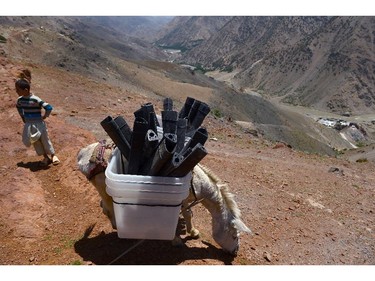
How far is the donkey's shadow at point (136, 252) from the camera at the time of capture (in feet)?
15.7

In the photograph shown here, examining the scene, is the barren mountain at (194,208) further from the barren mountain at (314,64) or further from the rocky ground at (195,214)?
the barren mountain at (314,64)

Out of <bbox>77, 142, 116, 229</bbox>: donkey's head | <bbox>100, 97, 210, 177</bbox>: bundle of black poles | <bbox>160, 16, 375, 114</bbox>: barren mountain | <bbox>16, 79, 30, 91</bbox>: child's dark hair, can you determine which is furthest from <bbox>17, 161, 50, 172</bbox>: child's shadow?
<bbox>160, 16, 375, 114</bbox>: barren mountain

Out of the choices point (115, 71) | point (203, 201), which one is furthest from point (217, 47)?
point (203, 201)

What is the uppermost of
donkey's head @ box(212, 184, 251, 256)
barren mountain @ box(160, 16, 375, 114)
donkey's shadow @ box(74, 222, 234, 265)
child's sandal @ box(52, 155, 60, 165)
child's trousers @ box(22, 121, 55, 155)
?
donkey's head @ box(212, 184, 251, 256)

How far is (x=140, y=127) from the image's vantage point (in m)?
3.85

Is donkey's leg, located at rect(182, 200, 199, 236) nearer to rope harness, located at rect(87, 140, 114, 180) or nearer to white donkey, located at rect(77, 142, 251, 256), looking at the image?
white donkey, located at rect(77, 142, 251, 256)

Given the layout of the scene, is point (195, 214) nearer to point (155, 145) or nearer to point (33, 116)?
point (155, 145)

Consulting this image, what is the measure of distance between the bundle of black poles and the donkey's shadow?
1.25 m

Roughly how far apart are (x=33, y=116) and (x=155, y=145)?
4.43 metres

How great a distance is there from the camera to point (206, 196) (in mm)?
4965

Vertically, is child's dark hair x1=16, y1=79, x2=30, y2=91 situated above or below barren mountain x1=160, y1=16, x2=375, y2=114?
above

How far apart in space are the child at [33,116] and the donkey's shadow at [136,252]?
2.77 m

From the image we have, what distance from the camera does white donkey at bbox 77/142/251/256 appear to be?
4891mm

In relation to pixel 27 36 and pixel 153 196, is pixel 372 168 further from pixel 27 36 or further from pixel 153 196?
pixel 27 36
